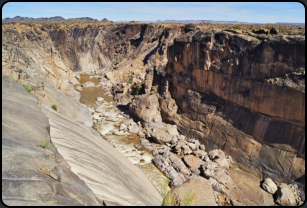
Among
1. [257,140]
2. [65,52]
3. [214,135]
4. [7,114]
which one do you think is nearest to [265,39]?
[257,140]

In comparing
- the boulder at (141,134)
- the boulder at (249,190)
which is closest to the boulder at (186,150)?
the boulder at (249,190)

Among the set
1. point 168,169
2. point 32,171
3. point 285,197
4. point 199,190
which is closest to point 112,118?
point 168,169

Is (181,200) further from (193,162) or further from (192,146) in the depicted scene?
(192,146)

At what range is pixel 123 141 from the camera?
2141 cm

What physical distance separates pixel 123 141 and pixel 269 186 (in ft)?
43.3

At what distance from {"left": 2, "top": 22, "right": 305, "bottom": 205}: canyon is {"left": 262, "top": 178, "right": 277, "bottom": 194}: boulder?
42 cm

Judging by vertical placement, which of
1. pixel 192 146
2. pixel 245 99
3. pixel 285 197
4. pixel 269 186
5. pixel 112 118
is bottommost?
pixel 285 197

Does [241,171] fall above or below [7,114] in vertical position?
below

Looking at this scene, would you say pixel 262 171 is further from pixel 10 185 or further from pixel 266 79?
pixel 10 185

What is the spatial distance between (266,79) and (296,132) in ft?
13.8

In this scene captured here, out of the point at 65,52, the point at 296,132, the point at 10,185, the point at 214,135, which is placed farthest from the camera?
the point at 65,52

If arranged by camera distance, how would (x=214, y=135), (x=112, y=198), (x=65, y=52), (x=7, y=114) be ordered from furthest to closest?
(x=65, y=52)
(x=214, y=135)
(x=7, y=114)
(x=112, y=198)

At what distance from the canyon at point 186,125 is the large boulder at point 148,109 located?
0.38 feet

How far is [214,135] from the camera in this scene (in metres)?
18.9
